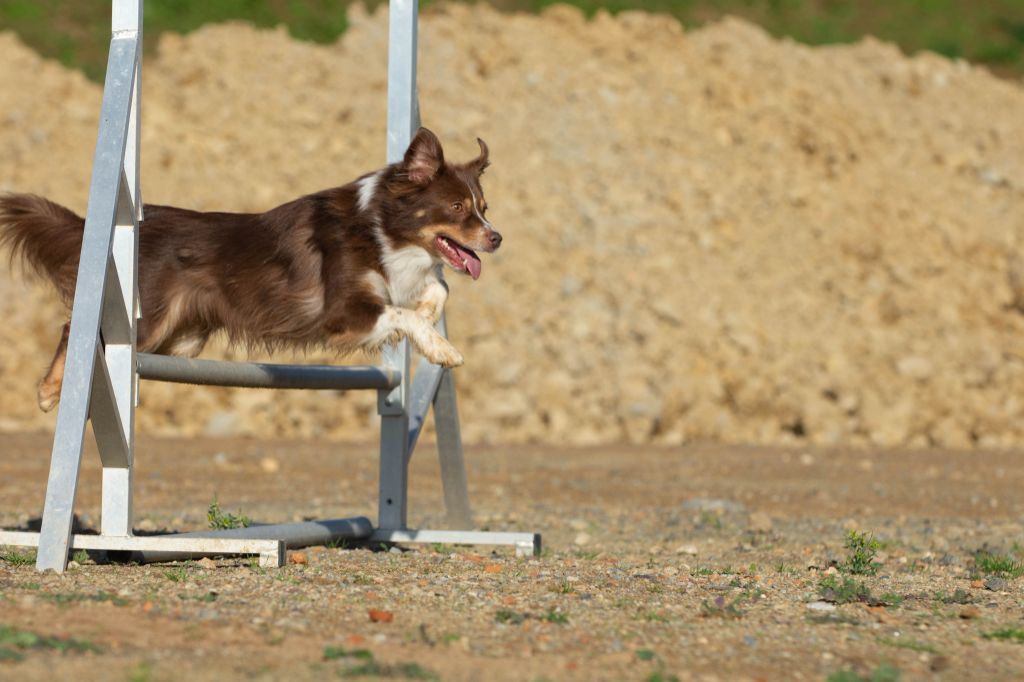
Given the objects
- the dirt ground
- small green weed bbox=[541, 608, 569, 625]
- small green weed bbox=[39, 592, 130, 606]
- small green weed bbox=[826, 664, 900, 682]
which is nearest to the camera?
small green weed bbox=[826, 664, 900, 682]

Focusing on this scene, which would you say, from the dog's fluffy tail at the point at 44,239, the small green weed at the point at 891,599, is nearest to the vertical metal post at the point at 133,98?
the dog's fluffy tail at the point at 44,239

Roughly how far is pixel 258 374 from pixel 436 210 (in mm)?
1148

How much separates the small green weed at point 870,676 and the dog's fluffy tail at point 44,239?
445 cm

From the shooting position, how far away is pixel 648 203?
2020 cm

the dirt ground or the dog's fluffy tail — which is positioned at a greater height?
the dog's fluffy tail

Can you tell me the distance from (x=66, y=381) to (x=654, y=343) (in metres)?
12.9

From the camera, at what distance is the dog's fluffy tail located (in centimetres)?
721

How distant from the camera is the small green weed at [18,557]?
6.07 meters

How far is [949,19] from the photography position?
82.2 feet

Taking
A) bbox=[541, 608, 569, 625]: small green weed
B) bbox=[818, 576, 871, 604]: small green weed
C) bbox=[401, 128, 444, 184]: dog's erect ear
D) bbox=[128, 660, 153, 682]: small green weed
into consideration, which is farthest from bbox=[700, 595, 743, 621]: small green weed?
bbox=[401, 128, 444, 184]: dog's erect ear

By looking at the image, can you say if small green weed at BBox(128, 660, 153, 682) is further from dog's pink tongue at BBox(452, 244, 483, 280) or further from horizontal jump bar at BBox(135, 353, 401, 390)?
dog's pink tongue at BBox(452, 244, 483, 280)

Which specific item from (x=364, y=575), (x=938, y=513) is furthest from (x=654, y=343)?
(x=364, y=575)

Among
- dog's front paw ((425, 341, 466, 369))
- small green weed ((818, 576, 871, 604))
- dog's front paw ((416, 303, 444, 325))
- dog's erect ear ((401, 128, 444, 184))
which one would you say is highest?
dog's erect ear ((401, 128, 444, 184))

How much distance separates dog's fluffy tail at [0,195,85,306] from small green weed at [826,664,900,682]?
14.6ft
